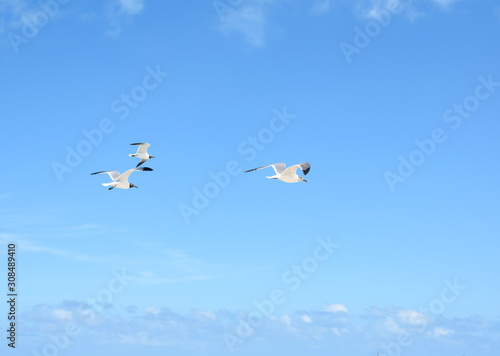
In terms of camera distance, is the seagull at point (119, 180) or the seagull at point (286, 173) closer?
the seagull at point (286, 173)

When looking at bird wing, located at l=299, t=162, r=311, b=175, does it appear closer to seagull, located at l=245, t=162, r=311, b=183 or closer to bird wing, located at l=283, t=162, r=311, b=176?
bird wing, located at l=283, t=162, r=311, b=176

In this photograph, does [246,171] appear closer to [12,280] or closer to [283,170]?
[283,170]

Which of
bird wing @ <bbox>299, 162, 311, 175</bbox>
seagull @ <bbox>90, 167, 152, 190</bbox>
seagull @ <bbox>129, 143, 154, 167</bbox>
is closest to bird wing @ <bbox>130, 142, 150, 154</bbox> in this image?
seagull @ <bbox>129, 143, 154, 167</bbox>

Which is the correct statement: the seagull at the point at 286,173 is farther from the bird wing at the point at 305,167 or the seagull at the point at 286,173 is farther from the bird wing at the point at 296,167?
the bird wing at the point at 305,167

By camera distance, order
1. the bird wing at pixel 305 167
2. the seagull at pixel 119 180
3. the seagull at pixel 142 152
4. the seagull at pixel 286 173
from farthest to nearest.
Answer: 1. the seagull at pixel 142 152
2. the seagull at pixel 119 180
3. the seagull at pixel 286 173
4. the bird wing at pixel 305 167

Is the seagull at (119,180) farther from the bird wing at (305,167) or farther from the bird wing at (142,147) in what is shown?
the bird wing at (305,167)

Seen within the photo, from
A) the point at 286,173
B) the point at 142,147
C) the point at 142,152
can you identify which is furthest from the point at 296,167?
the point at 142,152

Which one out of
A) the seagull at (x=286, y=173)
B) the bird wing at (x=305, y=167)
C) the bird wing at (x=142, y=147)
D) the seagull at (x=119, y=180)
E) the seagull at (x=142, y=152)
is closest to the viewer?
the bird wing at (x=305, y=167)

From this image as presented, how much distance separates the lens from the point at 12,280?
35344mm

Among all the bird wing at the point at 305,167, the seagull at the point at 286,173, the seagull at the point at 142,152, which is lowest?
A: the bird wing at the point at 305,167

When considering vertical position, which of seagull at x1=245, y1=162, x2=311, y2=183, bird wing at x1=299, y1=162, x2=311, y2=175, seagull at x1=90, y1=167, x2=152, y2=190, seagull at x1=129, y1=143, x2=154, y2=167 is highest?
seagull at x1=129, y1=143, x2=154, y2=167

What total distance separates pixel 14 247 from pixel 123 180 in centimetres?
1027

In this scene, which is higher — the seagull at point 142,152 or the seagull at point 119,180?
the seagull at point 142,152

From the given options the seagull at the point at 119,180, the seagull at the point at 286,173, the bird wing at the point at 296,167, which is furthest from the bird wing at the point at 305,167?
the seagull at the point at 119,180
